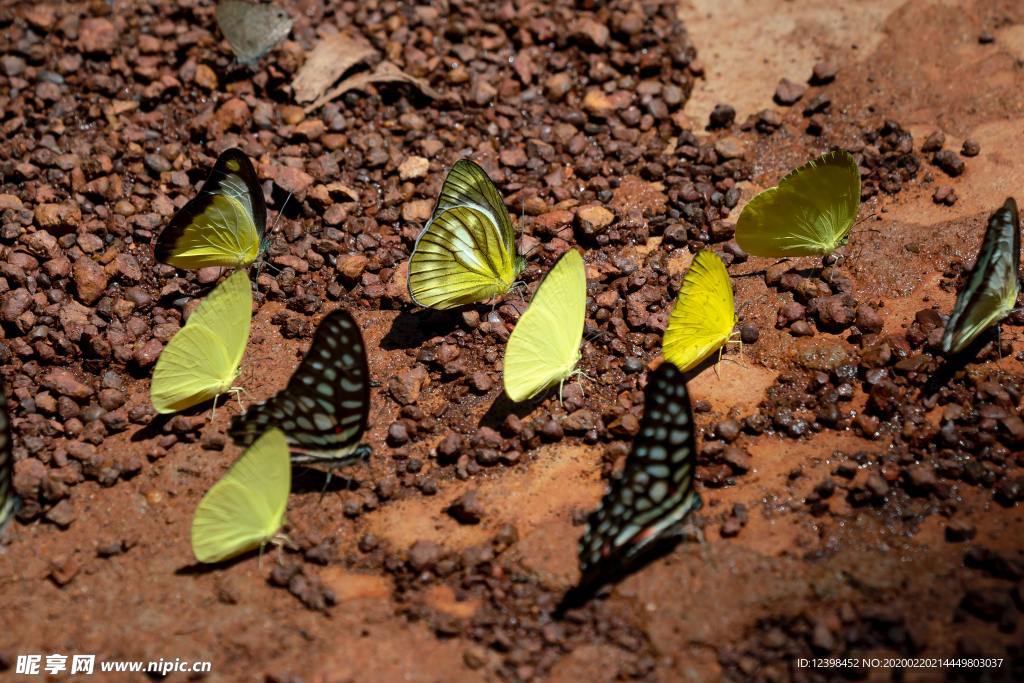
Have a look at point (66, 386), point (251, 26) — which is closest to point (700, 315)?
point (66, 386)

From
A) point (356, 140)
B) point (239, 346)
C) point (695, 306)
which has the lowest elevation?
point (239, 346)

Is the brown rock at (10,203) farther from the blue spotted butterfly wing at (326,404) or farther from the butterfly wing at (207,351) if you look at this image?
the blue spotted butterfly wing at (326,404)

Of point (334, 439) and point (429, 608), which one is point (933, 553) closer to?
point (429, 608)

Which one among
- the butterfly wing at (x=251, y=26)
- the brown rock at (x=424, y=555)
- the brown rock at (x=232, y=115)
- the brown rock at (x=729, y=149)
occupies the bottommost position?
the brown rock at (x=424, y=555)

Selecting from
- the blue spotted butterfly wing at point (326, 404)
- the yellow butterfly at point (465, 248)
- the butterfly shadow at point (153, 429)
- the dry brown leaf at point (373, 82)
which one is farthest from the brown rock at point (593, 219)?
the butterfly shadow at point (153, 429)

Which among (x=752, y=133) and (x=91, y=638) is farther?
(x=752, y=133)

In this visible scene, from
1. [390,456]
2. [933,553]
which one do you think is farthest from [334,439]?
[933,553]

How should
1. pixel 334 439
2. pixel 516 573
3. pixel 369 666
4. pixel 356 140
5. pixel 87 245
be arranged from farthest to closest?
pixel 356 140 → pixel 87 245 → pixel 334 439 → pixel 516 573 → pixel 369 666

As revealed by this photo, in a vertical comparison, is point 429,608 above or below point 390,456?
below
